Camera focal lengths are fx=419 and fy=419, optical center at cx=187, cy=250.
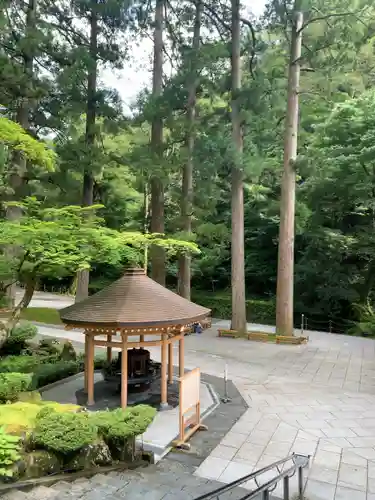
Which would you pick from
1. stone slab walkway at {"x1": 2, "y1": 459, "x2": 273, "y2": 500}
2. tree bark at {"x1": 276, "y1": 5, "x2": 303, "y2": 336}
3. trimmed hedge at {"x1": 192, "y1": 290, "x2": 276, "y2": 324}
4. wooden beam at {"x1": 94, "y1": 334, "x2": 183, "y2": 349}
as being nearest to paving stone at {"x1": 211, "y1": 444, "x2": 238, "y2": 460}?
stone slab walkway at {"x1": 2, "y1": 459, "x2": 273, "y2": 500}

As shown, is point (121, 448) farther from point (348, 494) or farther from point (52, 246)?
point (52, 246)

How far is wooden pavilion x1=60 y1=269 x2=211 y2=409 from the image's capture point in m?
7.75

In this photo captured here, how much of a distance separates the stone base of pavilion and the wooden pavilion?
314mm

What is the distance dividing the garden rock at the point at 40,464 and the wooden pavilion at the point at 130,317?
8.23ft

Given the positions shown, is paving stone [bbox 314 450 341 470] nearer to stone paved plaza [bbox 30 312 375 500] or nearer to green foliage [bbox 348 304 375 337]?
stone paved plaza [bbox 30 312 375 500]

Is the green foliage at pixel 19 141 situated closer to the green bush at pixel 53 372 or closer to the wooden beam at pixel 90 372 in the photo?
the wooden beam at pixel 90 372

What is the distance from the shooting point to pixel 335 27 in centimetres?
1505

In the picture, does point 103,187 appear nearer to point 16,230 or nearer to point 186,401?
point 16,230

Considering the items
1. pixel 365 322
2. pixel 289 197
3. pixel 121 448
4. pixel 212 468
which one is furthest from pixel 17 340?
pixel 365 322

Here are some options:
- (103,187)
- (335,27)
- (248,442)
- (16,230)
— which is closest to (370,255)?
(335,27)

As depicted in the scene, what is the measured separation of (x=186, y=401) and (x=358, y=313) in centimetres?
1435

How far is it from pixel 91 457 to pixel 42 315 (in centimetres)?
1450

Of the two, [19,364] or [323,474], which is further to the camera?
[19,364]

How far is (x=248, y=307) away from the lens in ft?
73.7
